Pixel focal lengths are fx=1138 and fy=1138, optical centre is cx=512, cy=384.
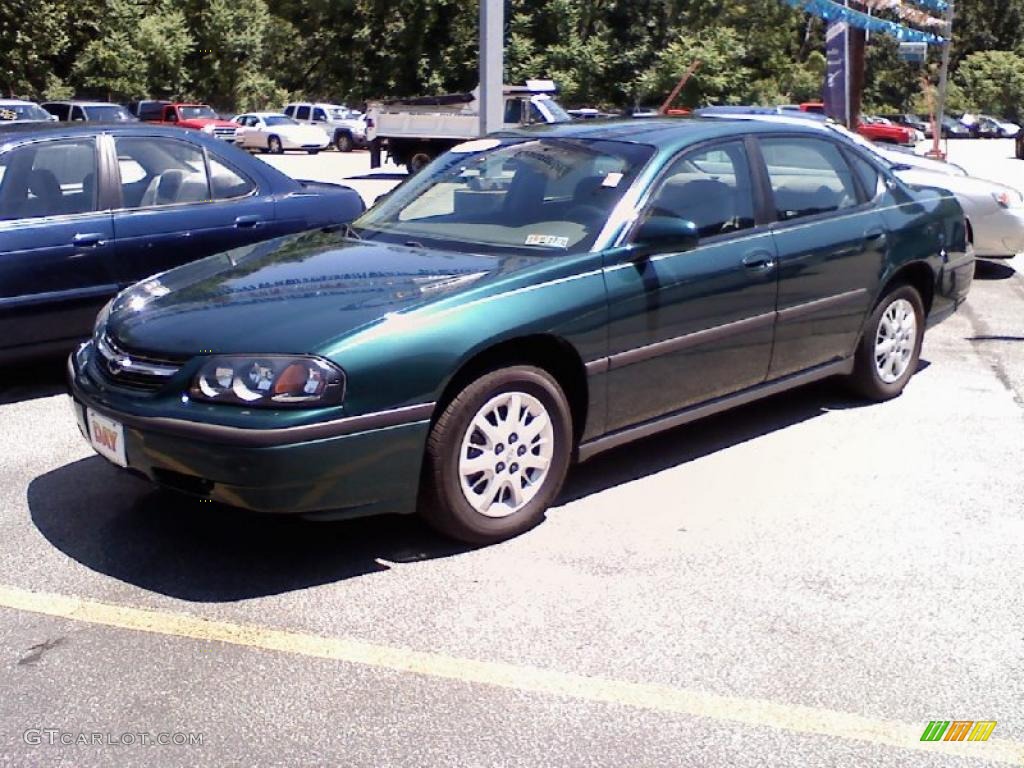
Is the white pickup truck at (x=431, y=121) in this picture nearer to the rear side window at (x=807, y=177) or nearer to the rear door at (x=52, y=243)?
the rear door at (x=52, y=243)


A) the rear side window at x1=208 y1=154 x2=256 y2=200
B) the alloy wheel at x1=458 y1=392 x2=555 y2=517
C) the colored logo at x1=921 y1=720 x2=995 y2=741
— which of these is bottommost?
the colored logo at x1=921 y1=720 x2=995 y2=741

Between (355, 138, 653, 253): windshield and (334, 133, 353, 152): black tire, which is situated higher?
(355, 138, 653, 253): windshield

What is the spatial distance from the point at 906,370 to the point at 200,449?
4134 mm

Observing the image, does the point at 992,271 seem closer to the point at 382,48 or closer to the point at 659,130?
the point at 659,130

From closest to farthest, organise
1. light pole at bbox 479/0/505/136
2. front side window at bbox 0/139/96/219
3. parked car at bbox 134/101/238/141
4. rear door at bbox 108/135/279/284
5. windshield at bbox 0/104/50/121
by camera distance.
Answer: front side window at bbox 0/139/96/219, rear door at bbox 108/135/279/284, light pole at bbox 479/0/505/136, windshield at bbox 0/104/50/121, parked car at bbox 134/101/238/141

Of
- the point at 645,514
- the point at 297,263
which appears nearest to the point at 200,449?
the point at 297,263

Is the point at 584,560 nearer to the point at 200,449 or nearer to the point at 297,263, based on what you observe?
the point at 200,449

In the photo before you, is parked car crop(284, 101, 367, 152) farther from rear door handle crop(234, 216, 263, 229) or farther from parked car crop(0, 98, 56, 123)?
rear door handle crop(234, 216, 263, 229)

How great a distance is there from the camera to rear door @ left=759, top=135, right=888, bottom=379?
5.35m

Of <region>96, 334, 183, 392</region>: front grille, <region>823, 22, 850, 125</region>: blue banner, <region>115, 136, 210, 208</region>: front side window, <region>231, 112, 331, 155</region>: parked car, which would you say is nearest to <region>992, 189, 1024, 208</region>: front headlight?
<region>115, 136, 210, 208</region>: front side window

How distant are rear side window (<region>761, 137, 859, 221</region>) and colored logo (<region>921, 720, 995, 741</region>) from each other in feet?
9.20

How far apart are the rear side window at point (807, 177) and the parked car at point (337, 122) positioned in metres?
33.3

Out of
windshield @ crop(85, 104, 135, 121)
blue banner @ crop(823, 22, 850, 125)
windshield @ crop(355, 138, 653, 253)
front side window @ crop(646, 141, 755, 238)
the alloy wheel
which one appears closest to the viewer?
the alloy wheel

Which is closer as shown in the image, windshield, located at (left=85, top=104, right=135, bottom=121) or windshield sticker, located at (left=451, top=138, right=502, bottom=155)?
windshield sticker, located at (left=451, top=138, right=502, bottom=155)
